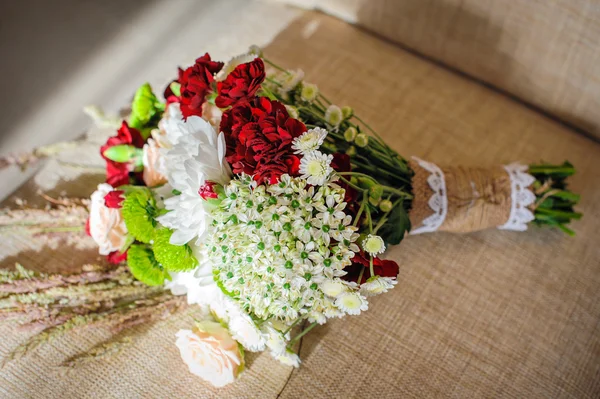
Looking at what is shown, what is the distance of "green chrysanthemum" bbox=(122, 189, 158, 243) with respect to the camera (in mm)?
767

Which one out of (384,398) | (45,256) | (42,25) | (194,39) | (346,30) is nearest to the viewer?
(384,398)

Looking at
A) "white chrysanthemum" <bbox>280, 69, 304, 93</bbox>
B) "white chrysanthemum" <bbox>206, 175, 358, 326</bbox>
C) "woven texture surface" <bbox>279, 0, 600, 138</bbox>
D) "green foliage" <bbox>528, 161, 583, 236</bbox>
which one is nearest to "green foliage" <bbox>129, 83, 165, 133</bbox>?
"white chrysanthemum" <bbox>280, 69, 304, 93</bbox>

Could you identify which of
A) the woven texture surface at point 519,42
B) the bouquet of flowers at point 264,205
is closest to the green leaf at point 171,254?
the bouquet of flowers at point 264,205

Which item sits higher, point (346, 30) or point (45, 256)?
point (346, 30)

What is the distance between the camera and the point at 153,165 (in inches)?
32.9

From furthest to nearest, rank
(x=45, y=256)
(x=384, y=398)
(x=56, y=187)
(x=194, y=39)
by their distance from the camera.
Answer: (x=194, y=39) < (x=56, y=187) < (x=45, y=256) < (x=384, y=398)

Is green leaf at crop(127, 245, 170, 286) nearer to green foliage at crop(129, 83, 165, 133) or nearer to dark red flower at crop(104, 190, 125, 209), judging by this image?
dark red flower at crop(104, 190, 125, 209)

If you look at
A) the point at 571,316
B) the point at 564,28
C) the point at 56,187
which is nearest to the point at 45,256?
the point at 56,187

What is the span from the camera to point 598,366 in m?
0.83

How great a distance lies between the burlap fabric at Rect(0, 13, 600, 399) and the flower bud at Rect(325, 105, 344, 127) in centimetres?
27

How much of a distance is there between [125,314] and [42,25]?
160 centimetres

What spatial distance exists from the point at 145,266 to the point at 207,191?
0.22 m

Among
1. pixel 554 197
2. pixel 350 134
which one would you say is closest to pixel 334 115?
pixel 350 134

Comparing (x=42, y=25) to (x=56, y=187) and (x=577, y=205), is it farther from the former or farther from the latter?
(x=577, y=205)
